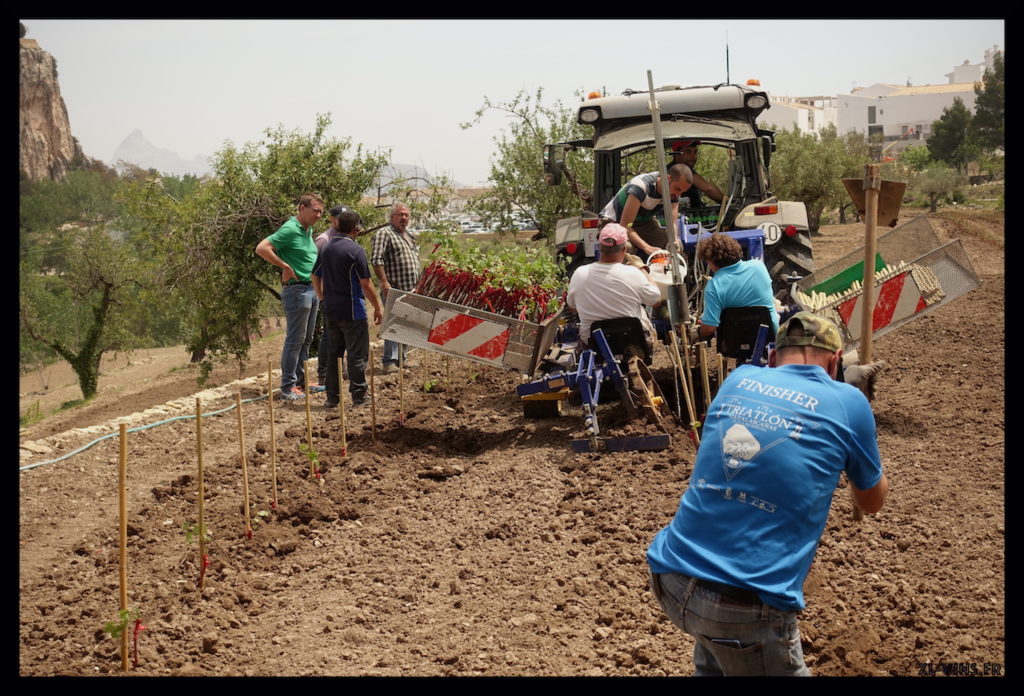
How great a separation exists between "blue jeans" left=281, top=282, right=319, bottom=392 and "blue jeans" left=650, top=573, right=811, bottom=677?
660 cm

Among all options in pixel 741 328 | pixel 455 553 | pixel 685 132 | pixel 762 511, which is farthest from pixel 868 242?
pixel 685 132

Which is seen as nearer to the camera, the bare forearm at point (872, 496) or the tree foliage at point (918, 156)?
the bare forearm at point (872, 496)

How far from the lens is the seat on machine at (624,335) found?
6.93 m

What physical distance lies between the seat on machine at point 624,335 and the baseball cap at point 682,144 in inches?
91.4

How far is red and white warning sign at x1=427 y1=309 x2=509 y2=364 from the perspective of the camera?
24.0ft

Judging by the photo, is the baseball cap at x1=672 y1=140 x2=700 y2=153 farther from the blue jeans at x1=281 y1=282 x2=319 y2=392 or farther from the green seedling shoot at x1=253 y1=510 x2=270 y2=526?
the green seedling shoot at x1=253 y1=510 x2=270 y2=526

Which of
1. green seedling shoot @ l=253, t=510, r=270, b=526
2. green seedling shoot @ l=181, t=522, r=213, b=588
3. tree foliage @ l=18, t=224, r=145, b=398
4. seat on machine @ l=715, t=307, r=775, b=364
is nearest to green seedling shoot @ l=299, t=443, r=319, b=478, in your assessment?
green seedling shoot @ l=253, t=510, r=270, b=526

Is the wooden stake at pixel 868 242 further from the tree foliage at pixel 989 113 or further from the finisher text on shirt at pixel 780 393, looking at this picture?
the tree foliage at pixel 989 113

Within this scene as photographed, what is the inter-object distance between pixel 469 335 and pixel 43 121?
106 m

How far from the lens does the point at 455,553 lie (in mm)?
5309

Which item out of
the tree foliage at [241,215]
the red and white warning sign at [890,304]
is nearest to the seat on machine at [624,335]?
the red and white warning sign at [890,304]
